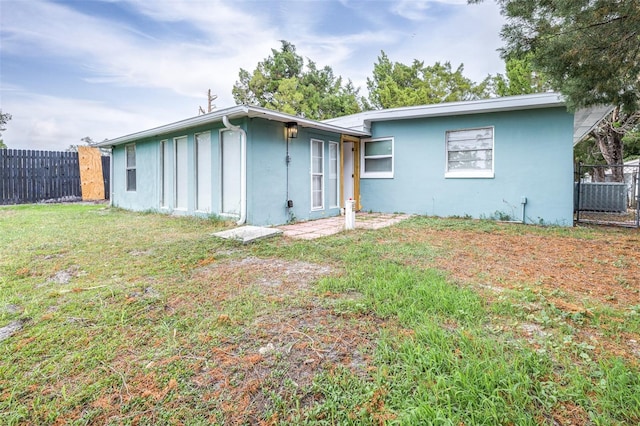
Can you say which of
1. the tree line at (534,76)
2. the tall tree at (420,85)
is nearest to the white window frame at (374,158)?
the tree line at (534,76)

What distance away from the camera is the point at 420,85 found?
60.1ft

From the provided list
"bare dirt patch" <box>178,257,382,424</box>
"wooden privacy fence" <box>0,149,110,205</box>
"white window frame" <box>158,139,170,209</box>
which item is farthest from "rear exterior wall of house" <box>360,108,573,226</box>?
"wooden privacy fence" <box>0,149,110,205</box>

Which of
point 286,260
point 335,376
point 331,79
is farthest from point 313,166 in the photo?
point 331,79

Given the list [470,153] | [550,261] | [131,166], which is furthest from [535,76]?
[131,166]

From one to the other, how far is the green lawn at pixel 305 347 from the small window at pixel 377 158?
5335 mm

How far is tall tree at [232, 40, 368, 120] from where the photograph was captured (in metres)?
18.2

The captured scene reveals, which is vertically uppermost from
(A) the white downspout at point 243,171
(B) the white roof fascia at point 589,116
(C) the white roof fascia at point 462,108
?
(C) the white roof fascia at point 462,108

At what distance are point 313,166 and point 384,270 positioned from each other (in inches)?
187

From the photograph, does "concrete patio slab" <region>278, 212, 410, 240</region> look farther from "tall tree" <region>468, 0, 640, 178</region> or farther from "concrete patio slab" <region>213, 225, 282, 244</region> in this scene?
"tall tree" <region>468, 0, 640, 178</region>

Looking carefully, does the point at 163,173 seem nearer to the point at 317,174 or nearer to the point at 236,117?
the point at 236,117

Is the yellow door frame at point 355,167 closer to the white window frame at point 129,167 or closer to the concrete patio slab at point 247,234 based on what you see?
the concrete patio slab at point 247,234

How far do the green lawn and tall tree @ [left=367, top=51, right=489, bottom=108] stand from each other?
51.8ft

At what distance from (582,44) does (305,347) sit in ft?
13.6

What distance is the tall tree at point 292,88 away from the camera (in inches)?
715
